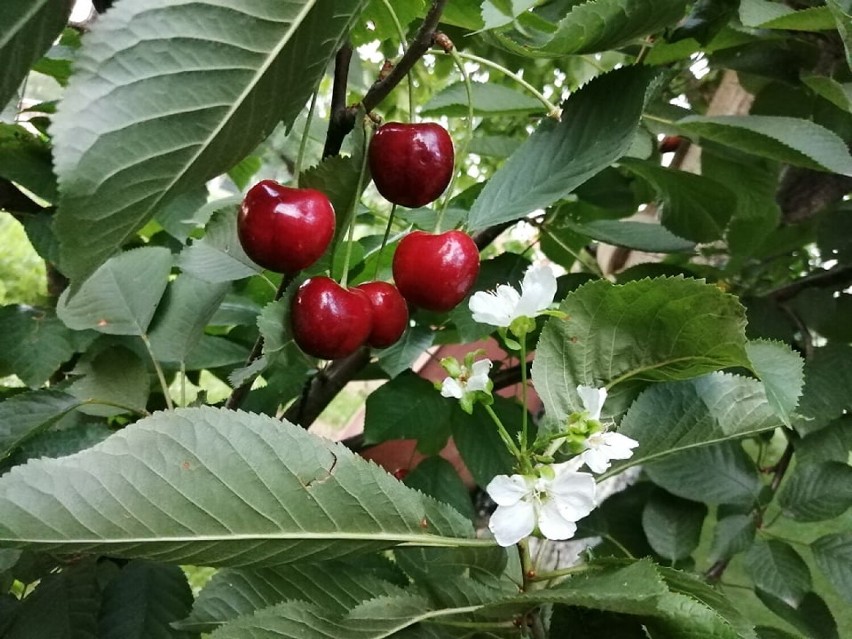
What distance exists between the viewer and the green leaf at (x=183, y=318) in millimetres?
648

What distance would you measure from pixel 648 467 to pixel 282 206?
55 centimetres

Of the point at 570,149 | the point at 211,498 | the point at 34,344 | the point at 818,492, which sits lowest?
the point at 818,492

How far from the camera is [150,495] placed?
364mm

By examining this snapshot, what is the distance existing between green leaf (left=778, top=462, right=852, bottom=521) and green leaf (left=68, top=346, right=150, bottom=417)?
727mm

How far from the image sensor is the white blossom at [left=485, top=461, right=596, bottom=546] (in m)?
0.38

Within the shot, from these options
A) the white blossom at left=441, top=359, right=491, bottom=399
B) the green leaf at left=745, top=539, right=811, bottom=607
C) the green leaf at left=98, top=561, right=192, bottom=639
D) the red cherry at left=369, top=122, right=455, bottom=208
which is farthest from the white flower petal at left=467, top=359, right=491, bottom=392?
the green leaf at left=745, top=539, right=811, bottom=607

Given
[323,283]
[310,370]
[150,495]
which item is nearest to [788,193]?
[310,370]

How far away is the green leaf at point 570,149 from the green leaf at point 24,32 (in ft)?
1.05

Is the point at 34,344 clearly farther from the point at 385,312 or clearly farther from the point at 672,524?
the point at 672,524

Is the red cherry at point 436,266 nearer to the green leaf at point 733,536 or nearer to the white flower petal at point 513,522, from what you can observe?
the white flower petal at point 513,522

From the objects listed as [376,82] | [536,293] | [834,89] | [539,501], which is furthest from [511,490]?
[834,89]

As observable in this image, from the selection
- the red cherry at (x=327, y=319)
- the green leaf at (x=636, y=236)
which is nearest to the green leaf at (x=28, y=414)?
the red cherry at (x=327, y=319)

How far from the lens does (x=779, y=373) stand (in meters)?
0.46

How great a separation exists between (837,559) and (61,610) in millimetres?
798
